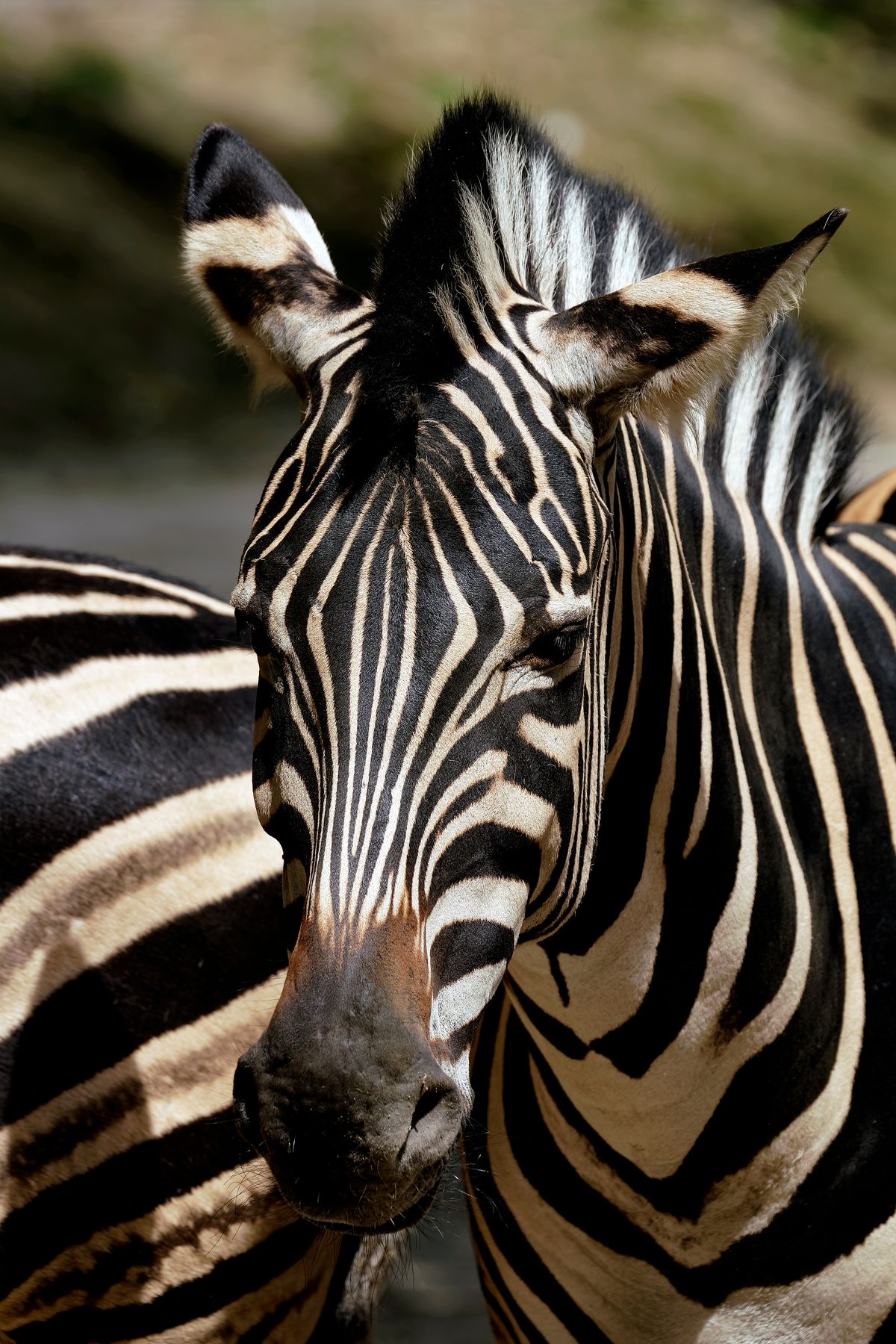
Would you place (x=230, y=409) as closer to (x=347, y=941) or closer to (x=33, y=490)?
(x=33, y=490)

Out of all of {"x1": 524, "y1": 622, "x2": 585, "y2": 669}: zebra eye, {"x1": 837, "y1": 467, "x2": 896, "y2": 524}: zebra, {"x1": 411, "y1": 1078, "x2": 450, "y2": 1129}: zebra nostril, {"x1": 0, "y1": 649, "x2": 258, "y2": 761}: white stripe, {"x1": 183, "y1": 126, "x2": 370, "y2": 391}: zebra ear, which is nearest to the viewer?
{"x1": 411, "y1": 1078, "x2": 450, "y2": 1129}: zebra nostril

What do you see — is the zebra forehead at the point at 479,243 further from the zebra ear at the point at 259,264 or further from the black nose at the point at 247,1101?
the black nose at the point at 247,1101

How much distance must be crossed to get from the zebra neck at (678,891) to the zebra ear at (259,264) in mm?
543

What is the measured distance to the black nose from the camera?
1.78 metres

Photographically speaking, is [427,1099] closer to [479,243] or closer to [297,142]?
[479,243]

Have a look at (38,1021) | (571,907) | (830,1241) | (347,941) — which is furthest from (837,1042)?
(38,1021)

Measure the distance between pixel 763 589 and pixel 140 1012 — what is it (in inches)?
59.7

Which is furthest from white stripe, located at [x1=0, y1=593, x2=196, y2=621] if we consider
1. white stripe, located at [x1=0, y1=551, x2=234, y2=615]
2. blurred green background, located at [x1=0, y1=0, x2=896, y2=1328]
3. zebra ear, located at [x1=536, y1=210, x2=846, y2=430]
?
blurred green background, located at [x1=0, y1=0, x2=896, y2=1328]

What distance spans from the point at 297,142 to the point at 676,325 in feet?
43.6

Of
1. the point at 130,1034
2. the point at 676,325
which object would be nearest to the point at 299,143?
the point at 130,1034

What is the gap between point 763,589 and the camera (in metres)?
2.48

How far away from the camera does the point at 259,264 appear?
2270 mm

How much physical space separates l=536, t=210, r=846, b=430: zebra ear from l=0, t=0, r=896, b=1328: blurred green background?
11443mm

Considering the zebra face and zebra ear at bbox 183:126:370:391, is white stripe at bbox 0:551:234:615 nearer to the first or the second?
zebra ear at bbox 183:126:370:391
